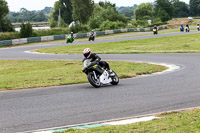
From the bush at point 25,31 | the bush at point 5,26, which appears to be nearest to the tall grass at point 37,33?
the bush at point 25,31

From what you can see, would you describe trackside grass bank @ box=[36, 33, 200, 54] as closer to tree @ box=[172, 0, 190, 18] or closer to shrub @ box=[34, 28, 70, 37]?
shrub @ box=[34, 28, 70, 37]

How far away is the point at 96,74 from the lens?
13289 mm

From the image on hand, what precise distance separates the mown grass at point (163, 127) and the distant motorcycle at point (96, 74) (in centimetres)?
552

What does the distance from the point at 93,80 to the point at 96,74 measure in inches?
14.7

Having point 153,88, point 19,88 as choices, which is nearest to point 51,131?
point 153,88

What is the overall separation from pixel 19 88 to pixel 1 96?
1953 mm

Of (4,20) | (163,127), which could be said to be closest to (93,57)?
(163,127)

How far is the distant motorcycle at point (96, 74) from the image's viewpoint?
13.0 meters

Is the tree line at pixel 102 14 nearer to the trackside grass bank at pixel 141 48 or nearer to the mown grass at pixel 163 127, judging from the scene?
the trackside grass bank at pixel 141 48

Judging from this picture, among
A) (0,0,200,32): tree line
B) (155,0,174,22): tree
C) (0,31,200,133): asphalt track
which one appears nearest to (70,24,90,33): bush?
(0,0,200,32): tree line

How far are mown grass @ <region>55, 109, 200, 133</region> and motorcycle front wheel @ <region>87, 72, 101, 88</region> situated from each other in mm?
5436

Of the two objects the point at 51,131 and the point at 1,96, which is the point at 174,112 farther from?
the point at 1,96

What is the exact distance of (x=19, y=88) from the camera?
43.9 ft

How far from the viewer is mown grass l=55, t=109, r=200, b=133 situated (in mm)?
6394
